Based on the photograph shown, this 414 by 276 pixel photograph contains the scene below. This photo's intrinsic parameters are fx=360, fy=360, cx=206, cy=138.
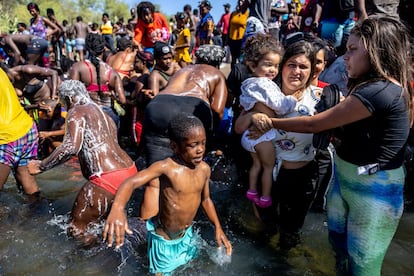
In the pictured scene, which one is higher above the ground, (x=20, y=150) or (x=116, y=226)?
(x=116, y=226)

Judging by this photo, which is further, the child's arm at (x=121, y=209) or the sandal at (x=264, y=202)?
the sandal at (x=264, y=202)

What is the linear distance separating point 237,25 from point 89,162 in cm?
545

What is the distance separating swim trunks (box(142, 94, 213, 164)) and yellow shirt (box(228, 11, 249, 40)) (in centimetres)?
468

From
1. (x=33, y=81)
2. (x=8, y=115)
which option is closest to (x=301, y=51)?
(x=8, y=115)

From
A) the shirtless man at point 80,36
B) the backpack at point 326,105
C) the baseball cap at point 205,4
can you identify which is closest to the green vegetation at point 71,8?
the shirtless man at point 80,36

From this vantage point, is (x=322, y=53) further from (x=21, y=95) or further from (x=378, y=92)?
(x=21, y=95)

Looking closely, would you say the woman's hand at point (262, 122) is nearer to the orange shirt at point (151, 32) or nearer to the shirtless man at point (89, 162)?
the shirtless man at point (89, 162)

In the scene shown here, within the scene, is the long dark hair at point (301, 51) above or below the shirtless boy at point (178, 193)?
above

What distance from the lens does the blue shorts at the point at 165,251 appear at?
2596 millimetres

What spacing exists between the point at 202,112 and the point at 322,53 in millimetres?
1181

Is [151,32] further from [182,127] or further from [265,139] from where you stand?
[182,127]

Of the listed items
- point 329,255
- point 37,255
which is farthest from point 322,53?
point 37,255

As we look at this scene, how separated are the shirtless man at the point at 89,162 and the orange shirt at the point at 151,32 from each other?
4.32 meters

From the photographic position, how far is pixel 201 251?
10.8 ft
